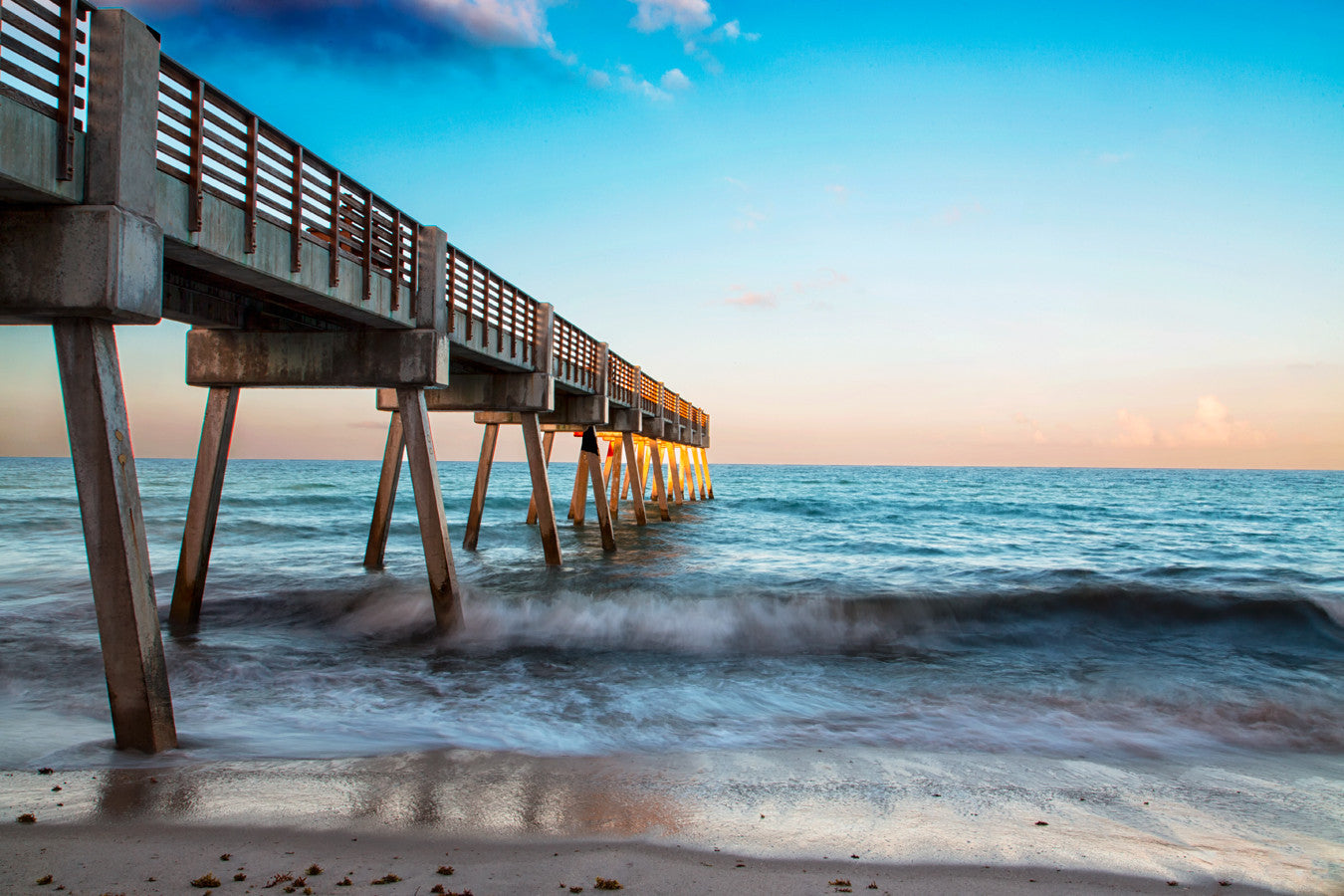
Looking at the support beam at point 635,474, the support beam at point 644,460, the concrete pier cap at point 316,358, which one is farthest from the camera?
the support beam at point 644,460

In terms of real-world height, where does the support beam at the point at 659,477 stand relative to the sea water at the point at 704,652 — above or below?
above

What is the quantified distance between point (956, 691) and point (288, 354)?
364 inches

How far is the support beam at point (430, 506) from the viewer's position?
34.9 ft

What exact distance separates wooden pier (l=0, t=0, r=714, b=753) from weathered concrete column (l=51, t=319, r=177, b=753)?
0.04 feet

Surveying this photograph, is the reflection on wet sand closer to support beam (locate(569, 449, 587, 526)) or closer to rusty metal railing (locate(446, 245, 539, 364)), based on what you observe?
rusty metal railing (locate(446, 245, 539, 364))

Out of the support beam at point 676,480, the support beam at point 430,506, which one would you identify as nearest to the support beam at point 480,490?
the support beam at point 430,506

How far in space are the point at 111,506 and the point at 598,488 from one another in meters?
18.0

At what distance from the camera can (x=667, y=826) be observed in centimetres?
485

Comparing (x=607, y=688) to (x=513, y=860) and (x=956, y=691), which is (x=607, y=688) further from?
(x=513, y=860)

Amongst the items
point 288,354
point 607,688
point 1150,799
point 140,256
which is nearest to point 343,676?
point 607,688

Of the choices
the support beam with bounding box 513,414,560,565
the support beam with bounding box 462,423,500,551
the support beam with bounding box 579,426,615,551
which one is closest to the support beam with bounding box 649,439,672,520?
the support beam with bounding box 579,426,615,551

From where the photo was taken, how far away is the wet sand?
4.05 metres

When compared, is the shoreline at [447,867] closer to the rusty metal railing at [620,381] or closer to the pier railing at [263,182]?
the pier railing at [263,182]

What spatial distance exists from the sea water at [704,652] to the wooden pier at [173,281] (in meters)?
1.43
